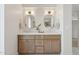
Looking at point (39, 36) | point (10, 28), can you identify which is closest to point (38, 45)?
point (39, 36)

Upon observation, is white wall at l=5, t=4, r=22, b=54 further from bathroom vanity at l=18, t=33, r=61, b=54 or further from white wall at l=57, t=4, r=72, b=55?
white wall at l=57, t=4, r=72, b=55

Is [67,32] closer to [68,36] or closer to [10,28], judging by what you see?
[68,36]

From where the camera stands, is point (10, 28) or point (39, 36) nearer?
point (10, 28)

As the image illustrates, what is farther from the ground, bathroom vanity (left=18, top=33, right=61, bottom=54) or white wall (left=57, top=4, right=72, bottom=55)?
white wall (left=57, top=4, right=72, bottom=55)

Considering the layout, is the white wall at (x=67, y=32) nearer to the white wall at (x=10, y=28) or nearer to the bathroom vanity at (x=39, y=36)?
the bathroom vanity at (x=39, y=36)

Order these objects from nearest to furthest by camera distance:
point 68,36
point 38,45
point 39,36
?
point 68,36, point 38,45, point 39,36

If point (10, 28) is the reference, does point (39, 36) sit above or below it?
below

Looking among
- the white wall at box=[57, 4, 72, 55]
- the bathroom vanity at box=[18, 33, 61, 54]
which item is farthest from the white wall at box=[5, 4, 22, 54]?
the white wall at box=[57, 4, 72, 55]

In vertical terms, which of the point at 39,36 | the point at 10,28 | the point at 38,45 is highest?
the point at 10,28

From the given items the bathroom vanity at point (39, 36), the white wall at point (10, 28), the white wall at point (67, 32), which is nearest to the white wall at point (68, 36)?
the white wall at point (67, 32)

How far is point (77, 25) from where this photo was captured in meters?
1.04
